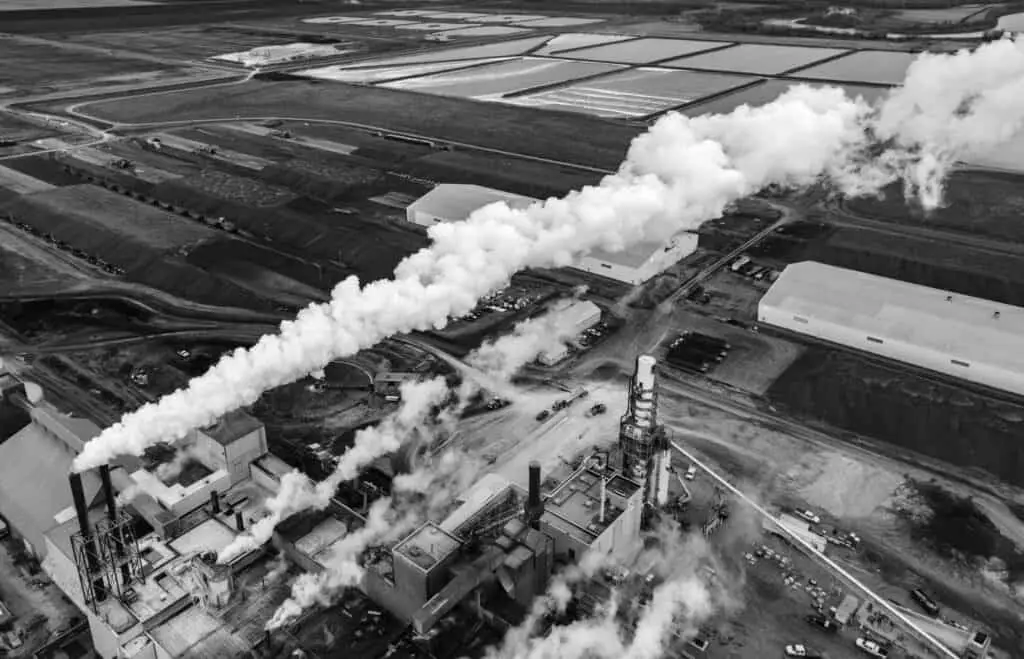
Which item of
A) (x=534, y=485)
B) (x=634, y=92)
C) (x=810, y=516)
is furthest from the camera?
(x=634, y=92)

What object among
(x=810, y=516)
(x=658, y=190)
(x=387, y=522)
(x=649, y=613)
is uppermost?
(x=658, y=190)

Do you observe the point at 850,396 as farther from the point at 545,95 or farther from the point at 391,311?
the point at 545,95

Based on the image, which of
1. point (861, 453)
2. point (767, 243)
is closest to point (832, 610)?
point (861, 453)

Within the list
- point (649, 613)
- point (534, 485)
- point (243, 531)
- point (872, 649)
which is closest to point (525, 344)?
point (534, 485)

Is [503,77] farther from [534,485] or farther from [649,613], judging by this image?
[649,613]

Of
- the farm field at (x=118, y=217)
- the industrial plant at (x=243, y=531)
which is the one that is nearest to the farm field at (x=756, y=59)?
the farm field at (x=118, y=217)

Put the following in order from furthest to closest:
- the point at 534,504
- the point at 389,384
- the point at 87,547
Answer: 1. the point at 389,384
2. the point at 534,504
3. the point at 87,547
